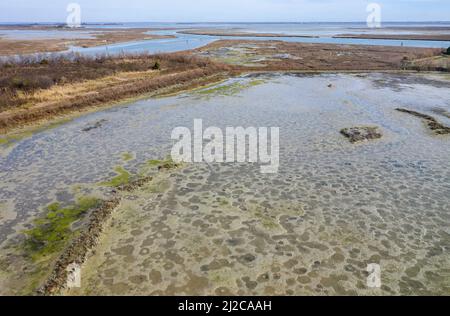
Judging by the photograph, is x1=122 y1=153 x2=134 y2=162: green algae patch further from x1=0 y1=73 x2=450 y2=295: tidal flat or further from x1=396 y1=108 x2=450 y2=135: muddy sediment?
x1=396 y1=108 x2=450 y2=135: muddy sediment

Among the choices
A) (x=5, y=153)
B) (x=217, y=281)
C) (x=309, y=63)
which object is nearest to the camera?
(x=217, y=281)

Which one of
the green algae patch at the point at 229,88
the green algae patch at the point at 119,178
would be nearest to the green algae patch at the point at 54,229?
the green algae patch at the point at 119,178

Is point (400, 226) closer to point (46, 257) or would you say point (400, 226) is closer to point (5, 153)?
point (46, 257)
